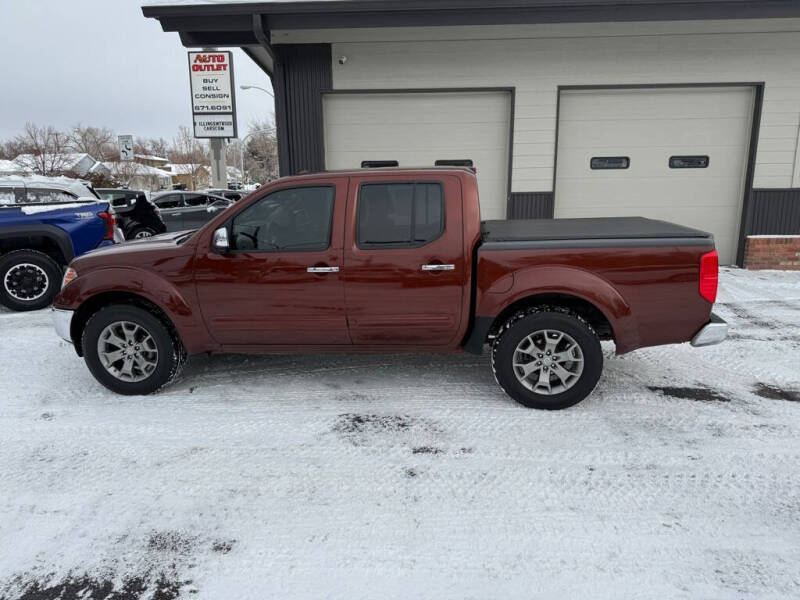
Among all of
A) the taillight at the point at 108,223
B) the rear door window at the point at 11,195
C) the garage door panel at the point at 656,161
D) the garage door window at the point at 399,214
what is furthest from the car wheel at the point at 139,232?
the garage door window at the point at 399,214

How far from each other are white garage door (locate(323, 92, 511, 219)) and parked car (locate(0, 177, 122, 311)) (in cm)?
390

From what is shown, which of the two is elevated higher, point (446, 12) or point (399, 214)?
point (446, 12)

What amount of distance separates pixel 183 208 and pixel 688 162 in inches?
484

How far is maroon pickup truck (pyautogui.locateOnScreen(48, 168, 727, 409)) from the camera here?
12.2 ft

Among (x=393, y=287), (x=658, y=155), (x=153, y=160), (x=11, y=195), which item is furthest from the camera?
(x=153, y=160)

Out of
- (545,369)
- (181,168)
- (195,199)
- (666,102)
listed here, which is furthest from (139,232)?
(181,168)

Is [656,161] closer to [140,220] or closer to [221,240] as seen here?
[221,240]

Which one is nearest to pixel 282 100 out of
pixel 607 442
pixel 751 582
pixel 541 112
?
pixel 541 112

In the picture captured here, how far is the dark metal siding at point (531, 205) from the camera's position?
29.8ft

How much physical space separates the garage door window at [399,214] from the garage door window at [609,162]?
622cm

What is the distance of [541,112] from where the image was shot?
28.9ft

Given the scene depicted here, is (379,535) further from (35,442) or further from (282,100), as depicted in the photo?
(282,100)

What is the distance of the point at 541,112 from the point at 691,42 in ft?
8.44

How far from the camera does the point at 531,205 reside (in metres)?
9.10
